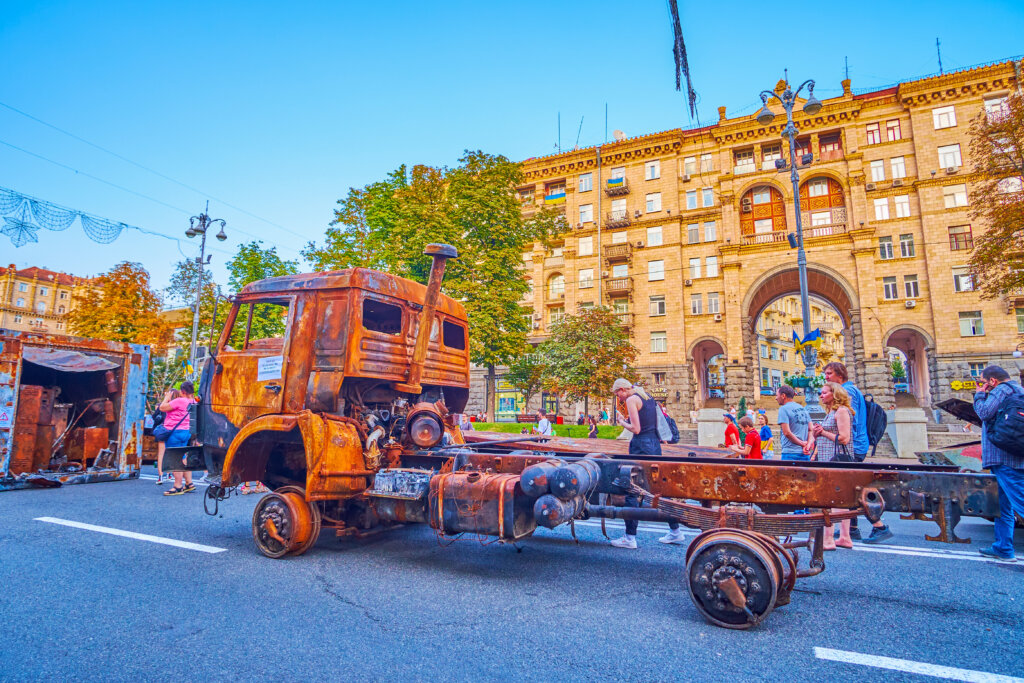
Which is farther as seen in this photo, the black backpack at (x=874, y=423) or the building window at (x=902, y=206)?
the building window at (x=902, y=206)

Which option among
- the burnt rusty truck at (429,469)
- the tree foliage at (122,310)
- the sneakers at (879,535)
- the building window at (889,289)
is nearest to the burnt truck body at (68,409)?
the burnt rusty truck at (429,469)

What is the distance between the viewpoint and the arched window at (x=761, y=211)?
35.9m

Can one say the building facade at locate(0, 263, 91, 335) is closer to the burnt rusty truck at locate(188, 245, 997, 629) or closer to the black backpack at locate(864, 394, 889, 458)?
the burnt rusty truck at locate(188, 245, 997, 629)

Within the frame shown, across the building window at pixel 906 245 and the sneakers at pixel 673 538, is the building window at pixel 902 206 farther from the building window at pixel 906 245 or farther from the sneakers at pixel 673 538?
the sneakers at pixel 673 538

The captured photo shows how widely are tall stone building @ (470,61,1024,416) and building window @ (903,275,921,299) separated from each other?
0.08 meters

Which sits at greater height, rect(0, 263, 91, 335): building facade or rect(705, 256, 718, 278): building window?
rect(0, 263, 91, 335): building facade

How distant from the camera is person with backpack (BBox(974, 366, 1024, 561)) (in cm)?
526

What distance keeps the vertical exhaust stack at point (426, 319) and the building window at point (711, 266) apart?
34135 mm

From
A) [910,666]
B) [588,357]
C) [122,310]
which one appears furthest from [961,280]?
[122,310]

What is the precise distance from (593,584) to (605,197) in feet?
129

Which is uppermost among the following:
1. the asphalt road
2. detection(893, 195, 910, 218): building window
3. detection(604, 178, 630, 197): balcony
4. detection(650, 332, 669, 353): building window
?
detection(604, 178, 630, 197): balcony

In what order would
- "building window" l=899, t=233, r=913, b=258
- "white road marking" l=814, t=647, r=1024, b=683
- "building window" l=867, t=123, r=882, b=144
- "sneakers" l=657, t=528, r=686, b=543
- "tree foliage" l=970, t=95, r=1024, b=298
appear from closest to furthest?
"white road marking" l=814, t=647, r=1024, b=683 < "sneakers" l=657, t=528, r=686, b=543 < "tree foliage" l=970, t=95, r=1024, b=298 < "building window" l=899, t=233, r=913, b=258 < "building window" l=867, t=123, r=882, b=144

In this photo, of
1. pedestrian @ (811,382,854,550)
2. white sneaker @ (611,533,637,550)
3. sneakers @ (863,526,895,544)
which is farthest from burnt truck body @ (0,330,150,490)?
sneakers @ (863,526,895,544)

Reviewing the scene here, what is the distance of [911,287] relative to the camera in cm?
3169
